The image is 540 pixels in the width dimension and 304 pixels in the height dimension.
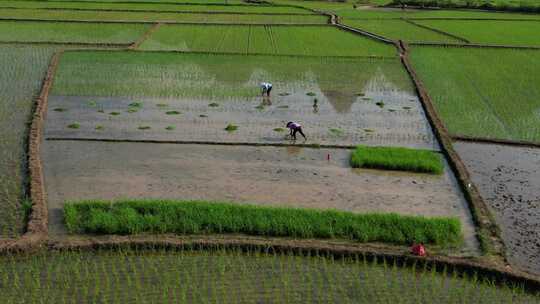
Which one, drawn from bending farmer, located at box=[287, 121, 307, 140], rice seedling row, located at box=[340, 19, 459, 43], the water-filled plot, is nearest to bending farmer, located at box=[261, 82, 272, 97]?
the water-filled plot

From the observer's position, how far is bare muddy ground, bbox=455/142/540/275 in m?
8.49

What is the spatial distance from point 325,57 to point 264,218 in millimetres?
11183

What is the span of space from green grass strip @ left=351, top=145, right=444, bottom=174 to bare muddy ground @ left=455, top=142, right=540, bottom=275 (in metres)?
0.75

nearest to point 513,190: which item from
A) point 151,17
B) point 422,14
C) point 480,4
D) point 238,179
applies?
point 238,179

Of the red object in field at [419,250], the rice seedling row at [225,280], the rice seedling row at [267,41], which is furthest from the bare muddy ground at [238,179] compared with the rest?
the rice seedling row at [267,41]

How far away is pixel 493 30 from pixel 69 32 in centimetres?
1653

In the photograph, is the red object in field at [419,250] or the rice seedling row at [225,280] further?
the red object in field at [419,250]

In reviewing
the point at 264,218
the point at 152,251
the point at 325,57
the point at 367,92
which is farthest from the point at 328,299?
the point at 325,57

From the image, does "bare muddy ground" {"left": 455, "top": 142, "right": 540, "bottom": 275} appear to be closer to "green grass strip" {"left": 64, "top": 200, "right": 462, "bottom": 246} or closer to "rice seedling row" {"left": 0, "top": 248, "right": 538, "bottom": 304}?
"green grass strip" {"left": 64, "top": 200, "right": 462, "bottom": 246}

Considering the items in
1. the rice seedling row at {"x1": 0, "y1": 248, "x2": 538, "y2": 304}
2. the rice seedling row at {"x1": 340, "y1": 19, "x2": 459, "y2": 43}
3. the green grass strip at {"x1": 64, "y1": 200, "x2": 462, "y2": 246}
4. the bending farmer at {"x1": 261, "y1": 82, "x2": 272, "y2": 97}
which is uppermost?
the rice seedling row at {"x1": 340, "y1": 19, "x2": 459, "y2": 43}

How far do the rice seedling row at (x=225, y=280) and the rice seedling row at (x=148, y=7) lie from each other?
20445 millimetres

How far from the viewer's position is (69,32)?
21922mm

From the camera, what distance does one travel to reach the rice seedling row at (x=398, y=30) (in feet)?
73.2

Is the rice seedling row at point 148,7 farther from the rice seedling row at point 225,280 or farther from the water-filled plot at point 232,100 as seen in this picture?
the rice seedling row at point 225,280
